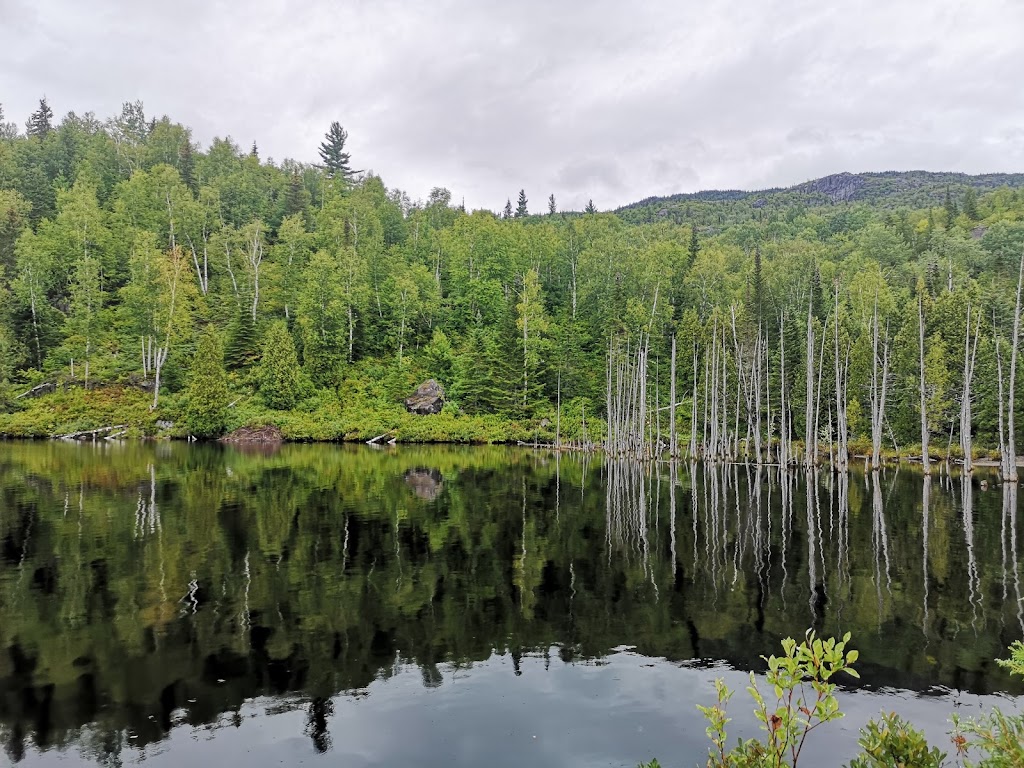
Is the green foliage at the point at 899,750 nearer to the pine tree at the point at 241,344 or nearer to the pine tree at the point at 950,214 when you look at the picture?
the pine tree at the point at 241,344

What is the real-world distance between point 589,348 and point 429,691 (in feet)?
253

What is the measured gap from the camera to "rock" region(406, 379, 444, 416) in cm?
7156

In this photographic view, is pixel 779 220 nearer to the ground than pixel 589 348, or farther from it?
farther from it

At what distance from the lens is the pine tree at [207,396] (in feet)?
202

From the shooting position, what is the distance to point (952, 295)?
57.2 metres

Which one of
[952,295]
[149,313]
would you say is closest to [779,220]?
[952,295]

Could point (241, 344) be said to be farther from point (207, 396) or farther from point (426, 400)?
point (426, 400)

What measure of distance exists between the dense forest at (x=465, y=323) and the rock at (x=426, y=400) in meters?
2.15

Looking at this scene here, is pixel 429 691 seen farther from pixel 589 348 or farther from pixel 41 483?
pixel 589 348

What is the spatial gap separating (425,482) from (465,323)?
54912 mm

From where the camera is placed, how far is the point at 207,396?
2434 inches

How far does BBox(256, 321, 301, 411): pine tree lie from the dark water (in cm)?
4175

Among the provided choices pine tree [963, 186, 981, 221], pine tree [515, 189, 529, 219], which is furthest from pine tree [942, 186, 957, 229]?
pine tree [515, 189, 529, 219]

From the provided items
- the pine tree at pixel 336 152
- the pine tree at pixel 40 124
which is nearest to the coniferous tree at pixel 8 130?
the pine tree at pixel 40 124
